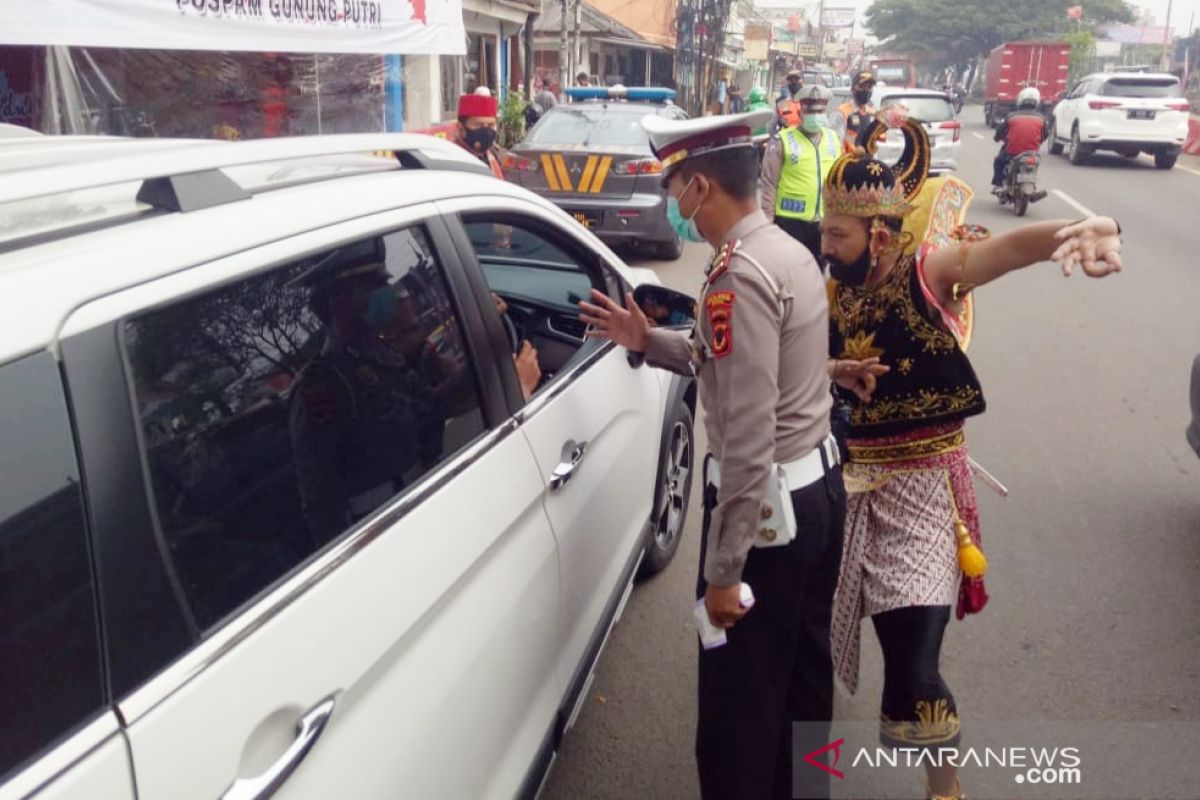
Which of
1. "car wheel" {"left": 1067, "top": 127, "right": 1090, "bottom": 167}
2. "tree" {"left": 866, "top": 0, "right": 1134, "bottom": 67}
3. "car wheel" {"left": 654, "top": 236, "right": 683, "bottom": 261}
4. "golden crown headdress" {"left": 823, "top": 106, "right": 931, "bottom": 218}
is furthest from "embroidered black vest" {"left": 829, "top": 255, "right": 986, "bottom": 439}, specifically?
"tree" {"left": 866, "top": 0, "right": 1134, "bottom": 67}

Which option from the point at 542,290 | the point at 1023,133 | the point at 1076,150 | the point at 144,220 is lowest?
the point at 542,290

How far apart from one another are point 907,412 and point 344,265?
55.3 inches

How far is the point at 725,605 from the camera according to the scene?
6.89 ft

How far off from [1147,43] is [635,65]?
71.7m

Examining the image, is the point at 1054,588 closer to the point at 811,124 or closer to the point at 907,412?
the point at 907,412

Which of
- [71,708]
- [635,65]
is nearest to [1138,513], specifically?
[71,708]

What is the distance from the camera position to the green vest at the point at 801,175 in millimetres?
6531

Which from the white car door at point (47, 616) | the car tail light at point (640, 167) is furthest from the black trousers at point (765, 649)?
the car tail light at point (640, 167)

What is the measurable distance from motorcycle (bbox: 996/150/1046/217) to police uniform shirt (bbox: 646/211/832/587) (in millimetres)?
12571

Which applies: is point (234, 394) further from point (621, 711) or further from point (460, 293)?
point (621, 711)

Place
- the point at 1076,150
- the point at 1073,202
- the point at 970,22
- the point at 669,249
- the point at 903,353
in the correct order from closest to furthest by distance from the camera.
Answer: the point at 903,353, the point at 669,249, the point at 1073,202, the point at 1076,150, the point at 970,22

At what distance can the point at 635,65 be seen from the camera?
34219 millimetres

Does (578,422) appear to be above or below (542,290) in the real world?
below

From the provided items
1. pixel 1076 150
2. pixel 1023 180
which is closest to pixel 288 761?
pixel 1023 180
